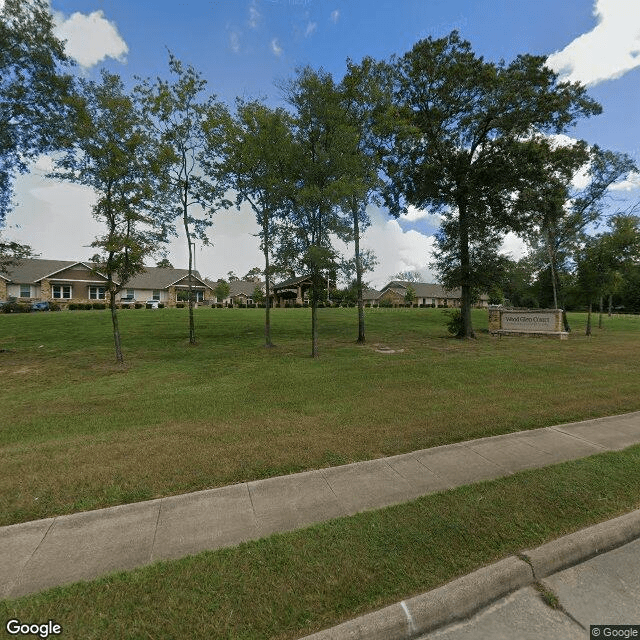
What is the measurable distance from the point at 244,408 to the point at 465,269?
17.7 metres

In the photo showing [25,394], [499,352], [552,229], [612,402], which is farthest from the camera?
[552,229]

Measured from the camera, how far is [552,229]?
86.6 ft

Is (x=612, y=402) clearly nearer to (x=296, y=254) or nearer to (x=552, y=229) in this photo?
(x=296, y=254)

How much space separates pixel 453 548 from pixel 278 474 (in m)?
2.20

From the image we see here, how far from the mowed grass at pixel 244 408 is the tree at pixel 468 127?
9676 mm

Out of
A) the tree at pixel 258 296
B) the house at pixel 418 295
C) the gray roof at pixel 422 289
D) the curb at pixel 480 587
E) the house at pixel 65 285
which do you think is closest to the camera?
the curb at pixel 480 587

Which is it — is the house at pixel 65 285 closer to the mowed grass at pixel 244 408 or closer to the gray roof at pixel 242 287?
the gray roof at pixel 242 287

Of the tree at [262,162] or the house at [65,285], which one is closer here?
the tree at [262,162]

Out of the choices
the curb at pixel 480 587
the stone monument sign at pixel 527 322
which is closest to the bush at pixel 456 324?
the stone monument sign at pixel 527 322

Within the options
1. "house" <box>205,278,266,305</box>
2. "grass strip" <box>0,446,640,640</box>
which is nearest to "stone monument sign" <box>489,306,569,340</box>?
"grass strip" <box>0,446,640,640</box>

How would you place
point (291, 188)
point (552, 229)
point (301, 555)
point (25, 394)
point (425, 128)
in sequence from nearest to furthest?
point (301, 555), point (25, 394), point (291, 188), point (425, 128), point (552, 229)

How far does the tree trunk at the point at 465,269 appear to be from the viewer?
1998 cm

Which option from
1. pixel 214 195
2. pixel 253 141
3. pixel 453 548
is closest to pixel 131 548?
pixel 453 548

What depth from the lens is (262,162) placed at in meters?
14.5
